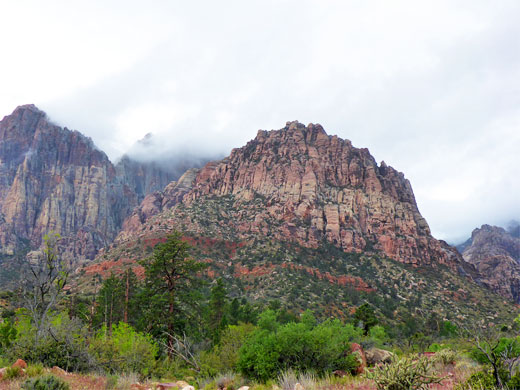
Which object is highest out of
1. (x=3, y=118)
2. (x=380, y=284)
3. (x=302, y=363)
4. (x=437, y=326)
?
(x=3, y=118)

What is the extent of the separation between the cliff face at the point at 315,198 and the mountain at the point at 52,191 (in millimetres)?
72733

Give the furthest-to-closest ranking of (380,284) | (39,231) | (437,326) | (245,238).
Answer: (39,231) → (245,238) → (380,284) → (437,326)

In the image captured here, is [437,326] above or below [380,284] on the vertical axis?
below

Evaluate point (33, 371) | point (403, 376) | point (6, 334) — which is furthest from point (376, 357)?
point (6, 334)

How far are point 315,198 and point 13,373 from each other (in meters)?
97.0

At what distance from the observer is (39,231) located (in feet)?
500

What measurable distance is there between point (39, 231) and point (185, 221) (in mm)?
106814

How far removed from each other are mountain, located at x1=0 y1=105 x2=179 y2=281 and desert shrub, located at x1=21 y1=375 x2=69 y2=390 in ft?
502

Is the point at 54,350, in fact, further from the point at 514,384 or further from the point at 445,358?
the point at 445,358

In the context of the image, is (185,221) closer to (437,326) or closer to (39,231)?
(437,326)

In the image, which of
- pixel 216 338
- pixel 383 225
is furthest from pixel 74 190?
pixel 216 338

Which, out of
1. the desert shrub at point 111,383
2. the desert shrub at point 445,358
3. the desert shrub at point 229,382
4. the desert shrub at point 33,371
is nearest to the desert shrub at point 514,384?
the desert shrub at point 445,358

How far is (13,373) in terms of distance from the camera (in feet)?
31.6

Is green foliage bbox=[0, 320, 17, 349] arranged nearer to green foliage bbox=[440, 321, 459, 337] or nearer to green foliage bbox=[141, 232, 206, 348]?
green foliage bbox=[141, 232, 206, 348]
